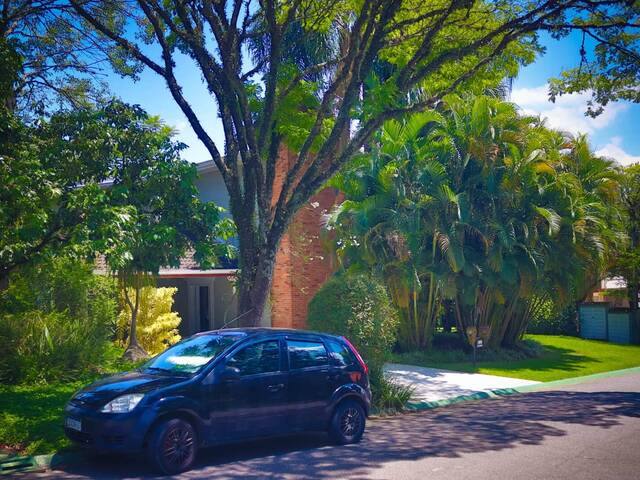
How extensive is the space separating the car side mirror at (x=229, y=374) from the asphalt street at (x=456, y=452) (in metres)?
1.05

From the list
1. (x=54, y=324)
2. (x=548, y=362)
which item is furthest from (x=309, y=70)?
(x=548, y=362)

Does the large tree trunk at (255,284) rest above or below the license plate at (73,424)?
above

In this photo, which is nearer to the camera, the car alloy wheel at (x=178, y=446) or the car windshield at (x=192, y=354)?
the car alloy wheel at (x=178, y=446)

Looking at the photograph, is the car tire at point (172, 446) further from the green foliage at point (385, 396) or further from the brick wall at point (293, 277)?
the brick wall at point (293, 277)

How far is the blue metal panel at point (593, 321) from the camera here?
2923 cm

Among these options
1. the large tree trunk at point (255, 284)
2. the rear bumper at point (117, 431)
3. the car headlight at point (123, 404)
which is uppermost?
the large tree trunk at point (255, 284)

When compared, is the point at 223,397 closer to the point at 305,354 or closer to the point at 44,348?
the point at 305,354

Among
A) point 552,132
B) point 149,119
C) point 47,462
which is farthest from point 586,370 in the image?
point 47,462

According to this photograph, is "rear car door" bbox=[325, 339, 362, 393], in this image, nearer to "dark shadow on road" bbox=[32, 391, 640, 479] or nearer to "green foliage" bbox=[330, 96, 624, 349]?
"dark shadow on road" bbox=[32, 391, 640, 479]

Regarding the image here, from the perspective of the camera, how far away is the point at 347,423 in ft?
30.6

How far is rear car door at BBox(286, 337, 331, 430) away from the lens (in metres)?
8.70

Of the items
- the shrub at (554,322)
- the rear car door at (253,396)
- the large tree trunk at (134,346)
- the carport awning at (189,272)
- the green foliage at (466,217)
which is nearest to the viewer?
the rear car door at (253,396)

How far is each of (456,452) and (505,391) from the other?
23.1ft

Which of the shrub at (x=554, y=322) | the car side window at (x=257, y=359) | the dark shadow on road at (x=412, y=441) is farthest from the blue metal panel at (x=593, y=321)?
the car side window at (x=257, y=359)
